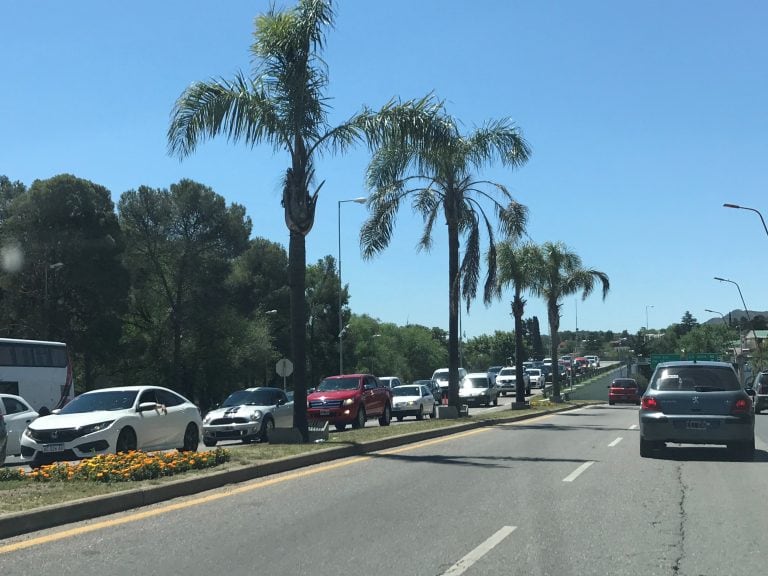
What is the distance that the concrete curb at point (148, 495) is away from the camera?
8031 mm

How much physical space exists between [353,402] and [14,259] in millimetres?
27826

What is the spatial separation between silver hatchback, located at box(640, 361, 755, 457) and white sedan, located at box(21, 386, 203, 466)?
30.1 ft

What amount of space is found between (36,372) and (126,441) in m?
13.8

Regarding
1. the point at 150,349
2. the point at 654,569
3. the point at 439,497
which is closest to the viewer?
the point at 654,569

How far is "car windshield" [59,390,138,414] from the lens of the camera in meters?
15.2

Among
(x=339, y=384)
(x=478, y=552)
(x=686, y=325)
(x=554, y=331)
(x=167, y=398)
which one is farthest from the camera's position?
(x=686, y=325)

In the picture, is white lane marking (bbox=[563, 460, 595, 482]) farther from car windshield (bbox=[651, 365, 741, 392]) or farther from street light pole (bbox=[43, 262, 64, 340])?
street light pole (bbox=[43, 262, 64, 340])

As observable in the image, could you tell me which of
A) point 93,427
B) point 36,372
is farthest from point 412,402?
point 93,427

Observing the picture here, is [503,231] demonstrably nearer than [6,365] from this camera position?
No

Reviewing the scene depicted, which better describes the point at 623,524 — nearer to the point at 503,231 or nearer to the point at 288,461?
the point at 288,461

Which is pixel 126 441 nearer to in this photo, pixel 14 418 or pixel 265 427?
pixel 14 418

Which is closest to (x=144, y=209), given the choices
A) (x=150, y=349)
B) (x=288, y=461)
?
(x=150, y=349)

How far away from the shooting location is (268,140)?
57.1ft

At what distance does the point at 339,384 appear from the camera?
26531 millimetres
